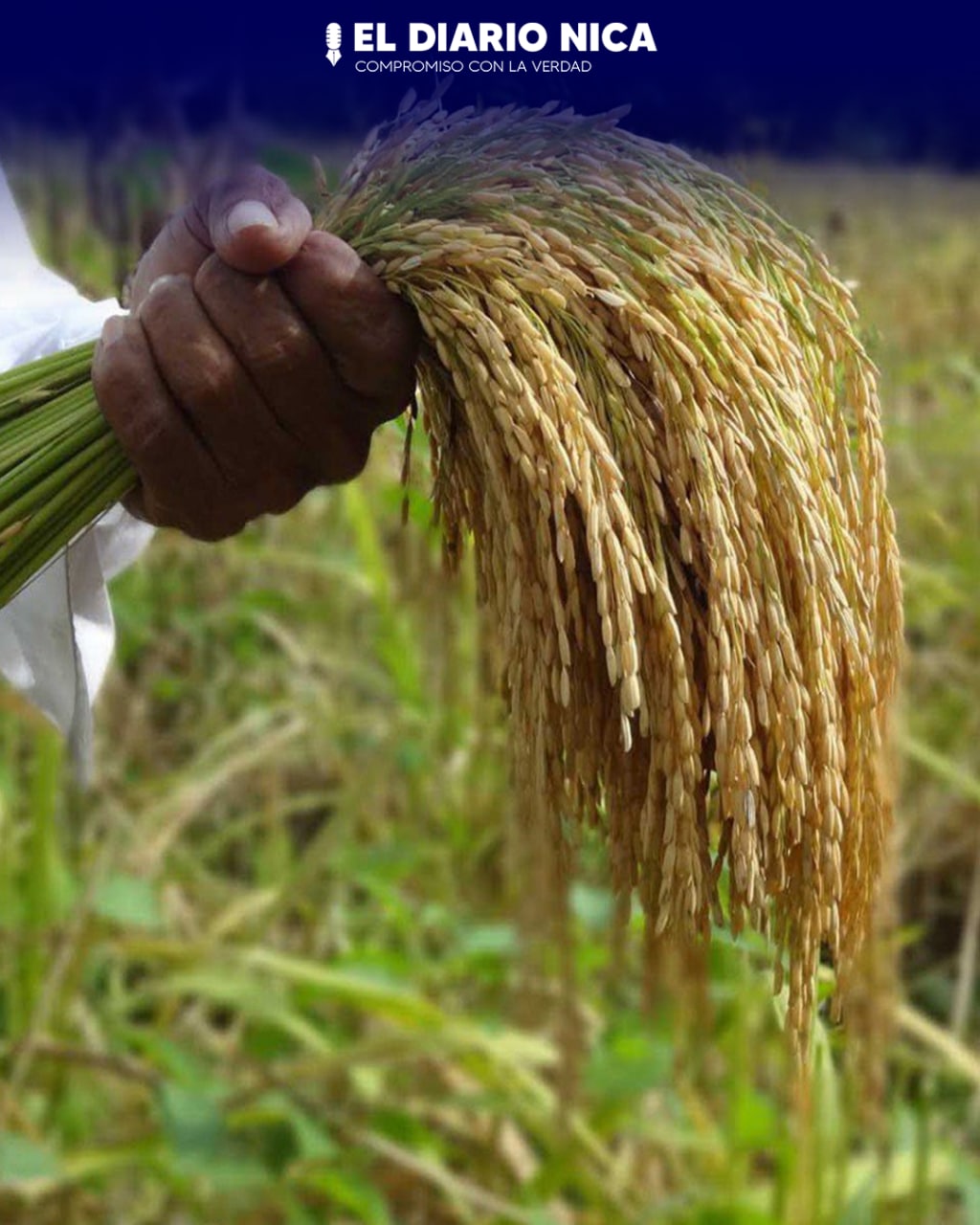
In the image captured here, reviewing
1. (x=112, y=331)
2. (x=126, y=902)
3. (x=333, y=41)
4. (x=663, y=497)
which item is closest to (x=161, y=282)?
(x=112, y=331)

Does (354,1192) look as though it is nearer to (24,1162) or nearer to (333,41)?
(24,1162)

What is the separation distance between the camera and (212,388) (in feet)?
2.82

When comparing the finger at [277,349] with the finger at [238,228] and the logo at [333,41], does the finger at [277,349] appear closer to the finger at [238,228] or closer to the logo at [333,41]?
the finger at [238,228]

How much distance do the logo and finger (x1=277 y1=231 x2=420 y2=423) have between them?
79cm

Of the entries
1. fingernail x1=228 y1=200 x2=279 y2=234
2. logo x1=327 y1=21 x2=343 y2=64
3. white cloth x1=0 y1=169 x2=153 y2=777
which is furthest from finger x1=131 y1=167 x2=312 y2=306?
logo x1=327 y1=21 x2=343 y2=64

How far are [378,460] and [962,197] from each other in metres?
4.98

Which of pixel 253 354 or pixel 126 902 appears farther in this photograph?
pixel 126 902

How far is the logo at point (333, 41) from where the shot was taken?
62.5 inches

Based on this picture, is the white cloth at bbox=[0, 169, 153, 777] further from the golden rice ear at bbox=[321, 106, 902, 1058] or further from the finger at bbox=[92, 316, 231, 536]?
the golden rice ear at bbox=[321, 106, 902, 1058]

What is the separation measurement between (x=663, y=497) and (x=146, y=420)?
0.26 metres

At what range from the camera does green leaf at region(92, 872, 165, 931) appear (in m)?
→ 1.83

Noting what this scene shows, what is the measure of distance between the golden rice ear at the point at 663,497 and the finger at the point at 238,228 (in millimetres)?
49

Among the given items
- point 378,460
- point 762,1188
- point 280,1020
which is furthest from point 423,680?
point 762,1188

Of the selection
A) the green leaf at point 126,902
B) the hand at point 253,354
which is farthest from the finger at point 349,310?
the green leaf at point 126,902
